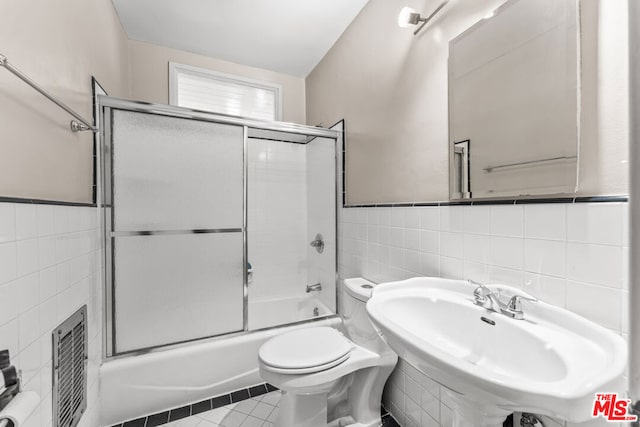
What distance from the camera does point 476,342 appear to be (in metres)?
0.94

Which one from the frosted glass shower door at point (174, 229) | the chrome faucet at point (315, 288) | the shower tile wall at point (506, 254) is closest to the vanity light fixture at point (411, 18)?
the shower tile wall at point (506, 254)

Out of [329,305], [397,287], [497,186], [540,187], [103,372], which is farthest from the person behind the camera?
[329,305]

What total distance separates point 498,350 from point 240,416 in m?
1.38

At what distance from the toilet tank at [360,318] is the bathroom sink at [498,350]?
0.33 metres

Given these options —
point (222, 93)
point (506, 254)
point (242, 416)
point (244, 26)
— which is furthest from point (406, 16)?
point (242, 416)

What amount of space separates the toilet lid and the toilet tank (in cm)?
8

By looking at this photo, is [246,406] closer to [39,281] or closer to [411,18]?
[39,281]

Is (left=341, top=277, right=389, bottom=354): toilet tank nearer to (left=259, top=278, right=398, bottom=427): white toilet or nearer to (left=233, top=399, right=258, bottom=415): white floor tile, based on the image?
(left=259, top=278, right=398, bottom=427): white toilet

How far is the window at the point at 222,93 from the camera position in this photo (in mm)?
2320

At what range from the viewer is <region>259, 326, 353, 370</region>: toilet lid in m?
1.22

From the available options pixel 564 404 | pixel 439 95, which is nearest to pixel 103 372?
pixel 564 404

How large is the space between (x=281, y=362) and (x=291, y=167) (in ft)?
5.85

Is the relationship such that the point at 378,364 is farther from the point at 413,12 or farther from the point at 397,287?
the point at 413,12

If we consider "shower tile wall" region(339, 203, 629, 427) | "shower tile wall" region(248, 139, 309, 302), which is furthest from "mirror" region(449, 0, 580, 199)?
"shower tile wall" region(248, 139, 309, 302)
